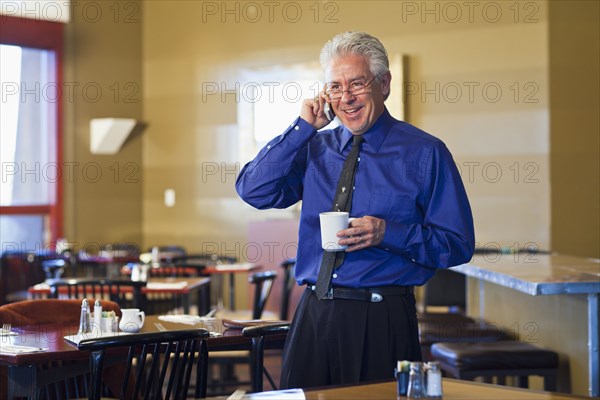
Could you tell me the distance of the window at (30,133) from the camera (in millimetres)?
8266

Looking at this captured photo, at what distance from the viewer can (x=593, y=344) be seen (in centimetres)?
383

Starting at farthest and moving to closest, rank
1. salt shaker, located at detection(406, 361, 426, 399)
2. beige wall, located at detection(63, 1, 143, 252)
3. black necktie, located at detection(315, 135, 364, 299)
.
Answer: beige wall, located at detection(63, 1, 143, 252) < black necktie, located at detection(315, 135, 364, 299) < salt shaker, located at detection(406, 361, 426, 399)

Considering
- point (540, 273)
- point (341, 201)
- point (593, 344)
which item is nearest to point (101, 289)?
point (540, 273)

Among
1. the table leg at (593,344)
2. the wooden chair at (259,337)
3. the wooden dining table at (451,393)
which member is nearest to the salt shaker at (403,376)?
the wooden dining table at (451,393)

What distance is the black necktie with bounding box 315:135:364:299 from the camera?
7.31ft

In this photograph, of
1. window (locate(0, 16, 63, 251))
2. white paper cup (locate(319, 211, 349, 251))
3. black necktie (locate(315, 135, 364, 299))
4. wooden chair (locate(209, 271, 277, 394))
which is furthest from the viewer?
window (locate(0, 16, 63, 251))

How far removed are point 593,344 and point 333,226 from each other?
2148 mm

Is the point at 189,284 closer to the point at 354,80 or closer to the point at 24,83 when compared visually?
the point at 354,80

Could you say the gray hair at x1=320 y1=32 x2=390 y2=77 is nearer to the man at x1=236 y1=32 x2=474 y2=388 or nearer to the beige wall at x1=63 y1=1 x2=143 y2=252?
the man at x1=236 y1=32 x2=474 y2=388

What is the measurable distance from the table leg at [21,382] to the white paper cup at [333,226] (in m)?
1.14

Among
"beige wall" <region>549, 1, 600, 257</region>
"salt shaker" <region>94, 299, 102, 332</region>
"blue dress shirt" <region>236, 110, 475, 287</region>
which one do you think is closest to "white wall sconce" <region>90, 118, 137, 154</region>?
"beige wall" <region>549, 1, 600, 257</region>

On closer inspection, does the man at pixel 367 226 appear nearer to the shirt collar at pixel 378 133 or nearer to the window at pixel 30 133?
the shirt collar at pixel 378 133

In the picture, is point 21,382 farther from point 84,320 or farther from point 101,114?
point 101,114

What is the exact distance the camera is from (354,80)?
2250mm
